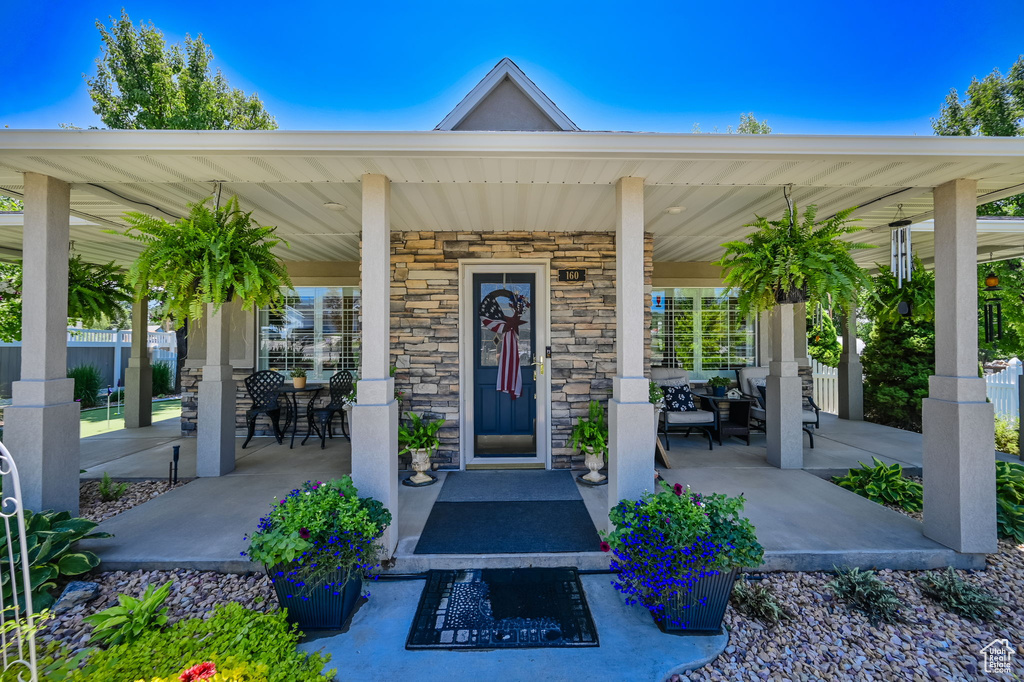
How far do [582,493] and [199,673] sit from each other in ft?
9.39

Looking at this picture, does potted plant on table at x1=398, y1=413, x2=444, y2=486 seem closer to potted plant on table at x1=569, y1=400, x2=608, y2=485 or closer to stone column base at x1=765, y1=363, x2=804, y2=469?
potted plant on table at x1=569, y1=400, x2=608, y2=485

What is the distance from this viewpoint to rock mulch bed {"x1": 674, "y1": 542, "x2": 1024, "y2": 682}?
2.01 metres

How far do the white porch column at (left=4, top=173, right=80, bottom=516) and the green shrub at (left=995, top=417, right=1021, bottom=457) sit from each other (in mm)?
9320

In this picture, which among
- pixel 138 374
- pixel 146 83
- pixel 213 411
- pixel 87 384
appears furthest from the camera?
pixel 146 83

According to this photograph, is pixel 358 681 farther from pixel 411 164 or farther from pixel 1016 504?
pixel 1016 504

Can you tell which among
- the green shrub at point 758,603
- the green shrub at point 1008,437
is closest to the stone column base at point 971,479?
the green shrub at point 758,603

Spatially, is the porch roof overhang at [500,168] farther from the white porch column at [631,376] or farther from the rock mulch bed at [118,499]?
the rock mulch bed at [118,499]

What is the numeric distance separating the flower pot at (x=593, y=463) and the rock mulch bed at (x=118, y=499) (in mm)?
3755

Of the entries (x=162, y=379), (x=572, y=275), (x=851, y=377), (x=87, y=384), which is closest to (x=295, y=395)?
(x=572, y=275)

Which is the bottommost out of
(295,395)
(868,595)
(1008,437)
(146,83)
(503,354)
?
(868,595)

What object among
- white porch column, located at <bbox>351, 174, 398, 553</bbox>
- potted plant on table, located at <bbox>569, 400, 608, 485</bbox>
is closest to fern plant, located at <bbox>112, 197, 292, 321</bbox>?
white porch column, located at <bbox>351, 174, 398, 553</bbox>

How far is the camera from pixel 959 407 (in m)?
2.75

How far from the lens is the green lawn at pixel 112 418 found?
700cm

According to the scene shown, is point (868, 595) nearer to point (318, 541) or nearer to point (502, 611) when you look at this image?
point (502, 611)
